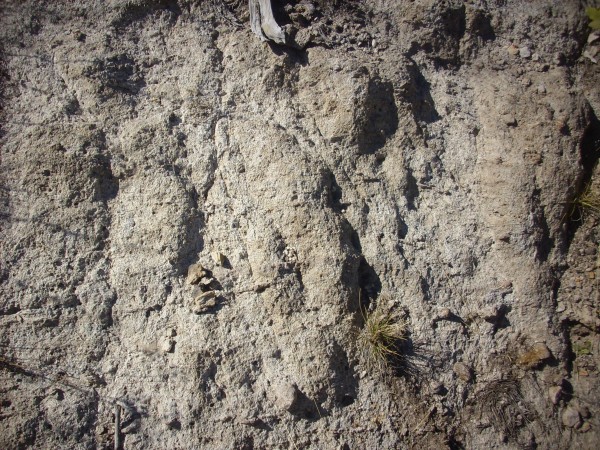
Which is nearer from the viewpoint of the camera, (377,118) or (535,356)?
(535,356)

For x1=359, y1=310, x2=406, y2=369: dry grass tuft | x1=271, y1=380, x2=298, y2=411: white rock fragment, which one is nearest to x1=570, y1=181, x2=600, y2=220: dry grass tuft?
x1=359, y1=310, x2=406, y2=369: dry grass tuft

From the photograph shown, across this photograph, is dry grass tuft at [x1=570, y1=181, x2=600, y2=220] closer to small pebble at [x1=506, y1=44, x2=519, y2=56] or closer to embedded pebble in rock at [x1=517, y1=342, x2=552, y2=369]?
embedded pebble in rock at [x1=517, y1=342, x2=552, y2=369]

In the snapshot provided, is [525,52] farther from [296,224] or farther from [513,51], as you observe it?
[296,224]

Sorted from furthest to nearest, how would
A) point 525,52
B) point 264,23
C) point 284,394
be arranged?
point 525,52, point 264,23, point 284,394

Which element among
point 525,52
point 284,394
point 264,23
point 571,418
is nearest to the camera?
point 284,394

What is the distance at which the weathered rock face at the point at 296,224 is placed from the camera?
258 cm

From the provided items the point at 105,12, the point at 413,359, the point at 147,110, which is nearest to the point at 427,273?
the point at 413,359

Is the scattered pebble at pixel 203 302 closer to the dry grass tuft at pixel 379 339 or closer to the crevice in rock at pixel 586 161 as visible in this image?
the dry grass tuft at pixel 379 339

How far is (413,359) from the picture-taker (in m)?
2.73

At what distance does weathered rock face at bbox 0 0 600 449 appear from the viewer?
2582 mm

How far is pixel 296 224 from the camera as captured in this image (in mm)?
2734

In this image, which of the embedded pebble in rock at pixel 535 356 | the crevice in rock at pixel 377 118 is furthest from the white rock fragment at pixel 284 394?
the crevice in rock at pixel 377 118

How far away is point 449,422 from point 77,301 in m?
2.22

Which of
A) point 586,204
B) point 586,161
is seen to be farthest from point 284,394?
point 586,161
